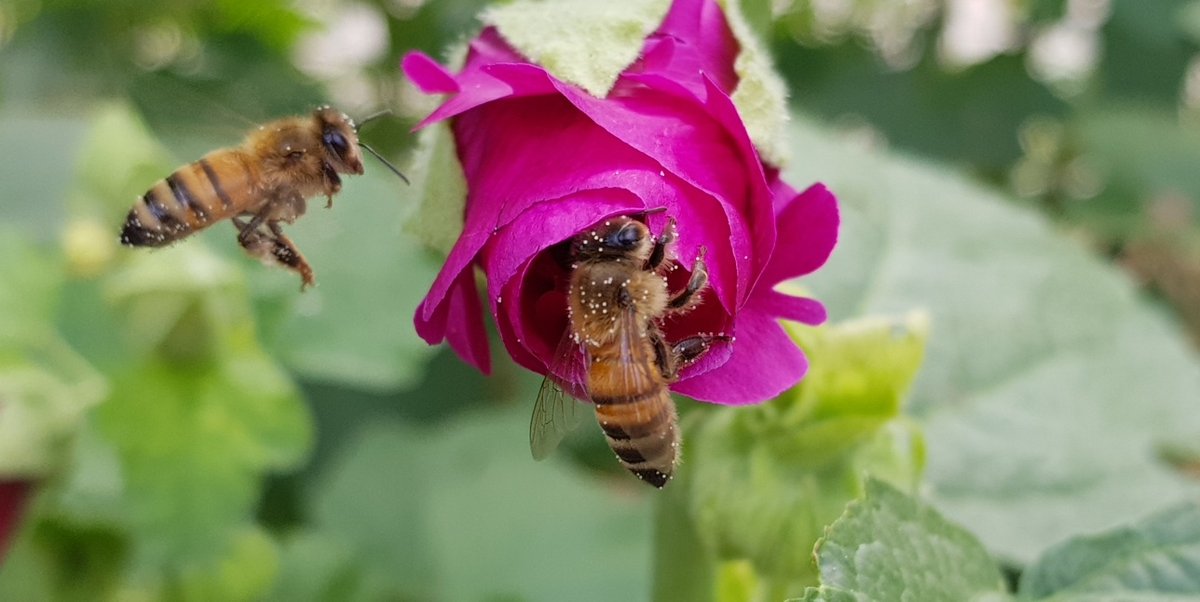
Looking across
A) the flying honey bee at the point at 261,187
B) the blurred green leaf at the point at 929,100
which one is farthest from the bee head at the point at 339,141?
the blurred green leaf at the point at 929,100

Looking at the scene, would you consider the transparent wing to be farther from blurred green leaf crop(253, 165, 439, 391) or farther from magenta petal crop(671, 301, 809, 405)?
blurred green leaf crop(253, 165, 439, 391)

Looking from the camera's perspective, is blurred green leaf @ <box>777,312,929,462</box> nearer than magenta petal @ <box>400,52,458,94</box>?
No

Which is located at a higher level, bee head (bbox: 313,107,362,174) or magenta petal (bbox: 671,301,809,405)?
magenta petal (bbox: 671,301,809,405)

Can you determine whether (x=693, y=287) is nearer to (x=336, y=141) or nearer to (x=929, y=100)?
(x=336, y=141)

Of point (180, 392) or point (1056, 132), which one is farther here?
point (1056, 132)

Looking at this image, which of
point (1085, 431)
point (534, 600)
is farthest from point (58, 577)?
point (1085, 431)

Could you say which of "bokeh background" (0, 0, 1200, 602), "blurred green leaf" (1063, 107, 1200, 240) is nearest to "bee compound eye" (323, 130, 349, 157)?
"bokeh background" (0, 0, 1200, 602)

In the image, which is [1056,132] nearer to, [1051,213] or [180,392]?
[1051,213]

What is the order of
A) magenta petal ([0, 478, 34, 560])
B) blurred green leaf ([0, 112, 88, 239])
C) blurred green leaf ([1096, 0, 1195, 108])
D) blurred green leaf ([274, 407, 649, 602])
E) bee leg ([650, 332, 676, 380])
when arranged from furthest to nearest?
blurred green leaf ([1096, 0, 1195, 108]) → blurred green leaf ([0, 112, 88, 239]) → blurred green leaf ([274, 407, 649, 602]) → magenta petal ([0, 478, 34, 560]) → bee leg ([650, 332, 676, 380])
